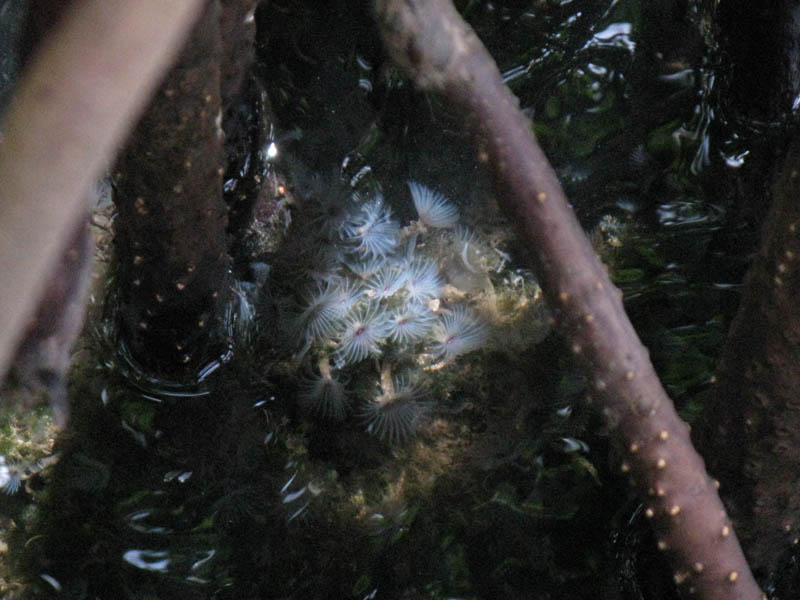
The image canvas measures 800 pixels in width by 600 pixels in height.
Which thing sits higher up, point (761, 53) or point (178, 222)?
point (178, 222)

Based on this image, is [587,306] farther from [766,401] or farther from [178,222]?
[178,222]

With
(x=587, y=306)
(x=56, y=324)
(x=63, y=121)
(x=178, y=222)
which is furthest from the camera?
(x=178, y=222)

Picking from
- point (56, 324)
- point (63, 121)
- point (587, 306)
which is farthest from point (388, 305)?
point (63, 121)

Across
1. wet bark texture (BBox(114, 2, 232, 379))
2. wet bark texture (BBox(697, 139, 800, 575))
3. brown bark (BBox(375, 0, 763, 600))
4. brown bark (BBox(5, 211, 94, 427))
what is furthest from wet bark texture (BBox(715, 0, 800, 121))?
brown bark (BBox(5, 211, 94, 427))

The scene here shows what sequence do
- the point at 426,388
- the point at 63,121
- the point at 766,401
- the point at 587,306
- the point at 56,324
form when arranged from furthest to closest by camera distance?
the point at 426,388, the point at 766,401, the point at 587,306, the point at 56,324, the point at 63,121

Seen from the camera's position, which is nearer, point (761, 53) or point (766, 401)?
point (766, 401)

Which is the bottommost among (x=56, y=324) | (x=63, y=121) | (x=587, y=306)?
(x=587, y=306)

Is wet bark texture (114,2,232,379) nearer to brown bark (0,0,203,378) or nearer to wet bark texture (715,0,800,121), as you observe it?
brown bark (0,0,203,378)

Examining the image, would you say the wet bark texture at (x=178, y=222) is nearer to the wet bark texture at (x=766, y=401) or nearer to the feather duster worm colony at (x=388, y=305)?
the feather duster worm colony at (x=388, y=305)
